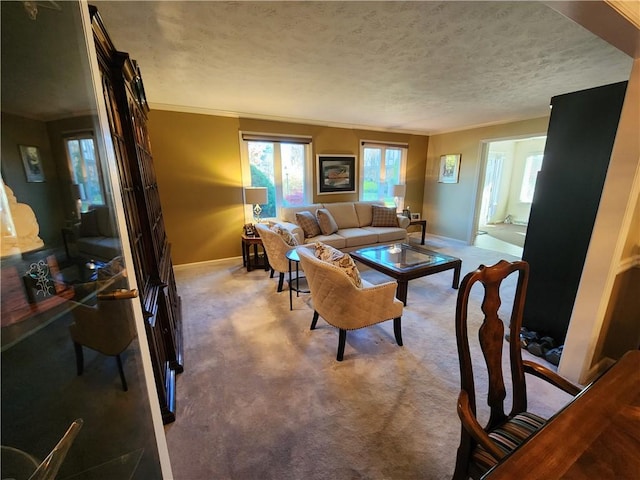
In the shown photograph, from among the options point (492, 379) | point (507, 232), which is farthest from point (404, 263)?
point (507, 232)

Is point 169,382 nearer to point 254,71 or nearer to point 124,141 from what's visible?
point 124,141

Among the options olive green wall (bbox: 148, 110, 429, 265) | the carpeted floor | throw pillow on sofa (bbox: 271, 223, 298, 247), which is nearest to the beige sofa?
throw pillow on sofa (bbox: 271, 223, 298, 247)

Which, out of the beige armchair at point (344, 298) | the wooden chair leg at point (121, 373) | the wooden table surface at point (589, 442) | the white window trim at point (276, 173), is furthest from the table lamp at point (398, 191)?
the wooden chair leg at point (121, 373)

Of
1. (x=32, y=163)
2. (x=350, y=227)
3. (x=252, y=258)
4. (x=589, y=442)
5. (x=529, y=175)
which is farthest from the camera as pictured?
(x=529, y=175)

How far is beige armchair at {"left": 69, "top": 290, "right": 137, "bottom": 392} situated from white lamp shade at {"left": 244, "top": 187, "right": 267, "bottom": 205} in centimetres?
309

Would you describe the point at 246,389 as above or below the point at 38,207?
below

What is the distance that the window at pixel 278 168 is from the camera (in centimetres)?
423

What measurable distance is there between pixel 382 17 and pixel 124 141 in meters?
1.73

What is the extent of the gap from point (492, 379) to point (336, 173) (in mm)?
4401

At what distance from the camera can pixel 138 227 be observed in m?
1.52

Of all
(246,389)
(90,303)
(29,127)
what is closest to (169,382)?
(246,389)

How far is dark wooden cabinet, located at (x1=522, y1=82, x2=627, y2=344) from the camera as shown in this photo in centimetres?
177

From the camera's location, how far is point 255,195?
3920 millimetres

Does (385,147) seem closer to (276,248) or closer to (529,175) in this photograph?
(276,248)
